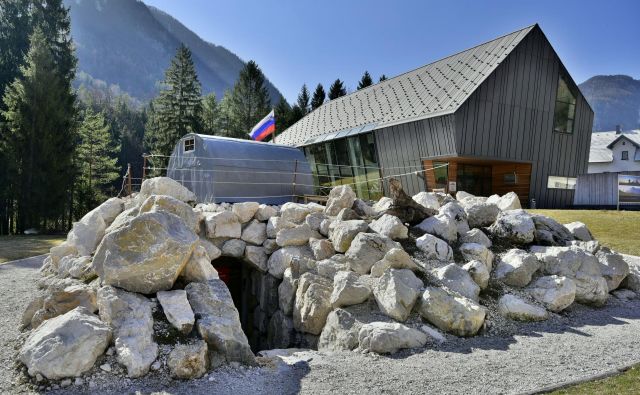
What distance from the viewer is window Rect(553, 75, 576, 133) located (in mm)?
24353

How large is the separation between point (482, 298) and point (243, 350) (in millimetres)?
4635

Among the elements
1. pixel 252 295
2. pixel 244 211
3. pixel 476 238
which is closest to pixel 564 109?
pixel 476 238

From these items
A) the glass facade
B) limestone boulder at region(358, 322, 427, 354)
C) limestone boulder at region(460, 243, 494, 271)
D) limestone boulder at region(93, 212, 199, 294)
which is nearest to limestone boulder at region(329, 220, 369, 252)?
limestone boulder at region(460, 243, 494, 271)

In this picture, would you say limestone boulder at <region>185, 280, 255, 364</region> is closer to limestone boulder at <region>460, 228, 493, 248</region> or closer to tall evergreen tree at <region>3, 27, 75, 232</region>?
limestone boulder at <region>460, 228, 493, 248</region>

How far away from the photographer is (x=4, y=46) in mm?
40969

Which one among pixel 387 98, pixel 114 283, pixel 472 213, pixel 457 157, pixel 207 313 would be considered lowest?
pixel 207 313

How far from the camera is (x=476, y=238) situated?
895 centimetres

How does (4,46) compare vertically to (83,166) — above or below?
above

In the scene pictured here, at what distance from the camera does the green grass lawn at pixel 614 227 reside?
1194 centimetres

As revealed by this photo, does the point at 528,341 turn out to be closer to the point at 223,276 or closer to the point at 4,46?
the point at 223,276

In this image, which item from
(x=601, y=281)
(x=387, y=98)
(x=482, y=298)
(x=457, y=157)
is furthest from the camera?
(x=387, y=98)

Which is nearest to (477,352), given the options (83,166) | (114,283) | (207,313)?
(207,313)

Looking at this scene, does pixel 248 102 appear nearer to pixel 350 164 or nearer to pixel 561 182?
pixel 350 164

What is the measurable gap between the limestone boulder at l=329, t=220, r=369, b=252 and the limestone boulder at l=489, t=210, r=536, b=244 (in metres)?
3.41
